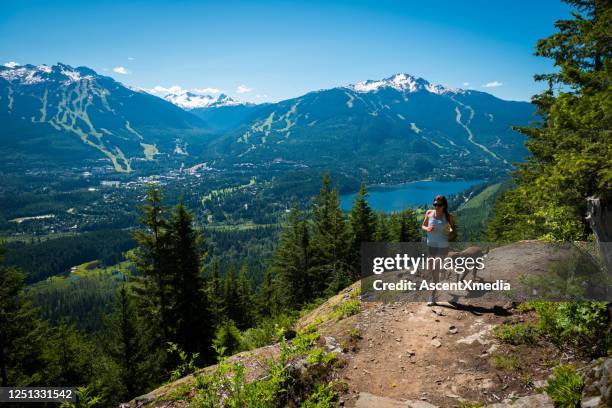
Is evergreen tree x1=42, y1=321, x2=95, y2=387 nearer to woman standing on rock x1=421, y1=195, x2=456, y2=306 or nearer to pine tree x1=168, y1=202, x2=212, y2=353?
pine tree x1=168, y1=202, x2=212, y2=353

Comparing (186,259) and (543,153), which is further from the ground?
(543,153)

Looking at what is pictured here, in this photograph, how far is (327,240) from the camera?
3472 centimetres

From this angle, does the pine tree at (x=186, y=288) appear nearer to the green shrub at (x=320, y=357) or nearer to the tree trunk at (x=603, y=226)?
the green shrub at (x=320, y=357)

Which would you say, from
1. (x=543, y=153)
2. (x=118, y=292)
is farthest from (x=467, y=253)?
(x=118, y=292)

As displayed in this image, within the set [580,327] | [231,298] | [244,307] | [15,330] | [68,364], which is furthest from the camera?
[244,307]

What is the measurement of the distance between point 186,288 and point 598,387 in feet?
68.6

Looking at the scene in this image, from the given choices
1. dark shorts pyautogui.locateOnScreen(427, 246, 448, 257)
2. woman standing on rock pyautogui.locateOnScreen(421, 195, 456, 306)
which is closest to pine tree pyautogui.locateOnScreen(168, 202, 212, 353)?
dark shorts pyautogui.locateOnScreen(427, 246, 448, 257)

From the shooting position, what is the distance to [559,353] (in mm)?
7227

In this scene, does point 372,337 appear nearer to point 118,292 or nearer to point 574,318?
point 574,318

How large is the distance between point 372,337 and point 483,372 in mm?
2924

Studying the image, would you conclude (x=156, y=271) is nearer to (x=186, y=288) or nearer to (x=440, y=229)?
(x=186, y=288)

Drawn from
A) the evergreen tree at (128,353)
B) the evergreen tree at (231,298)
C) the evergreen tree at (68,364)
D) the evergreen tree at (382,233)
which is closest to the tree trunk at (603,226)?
the evergreen tree at (128,353)

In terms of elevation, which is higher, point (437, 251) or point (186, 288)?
point (437, 251)

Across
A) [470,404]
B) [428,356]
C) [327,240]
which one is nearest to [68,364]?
[327,240]
